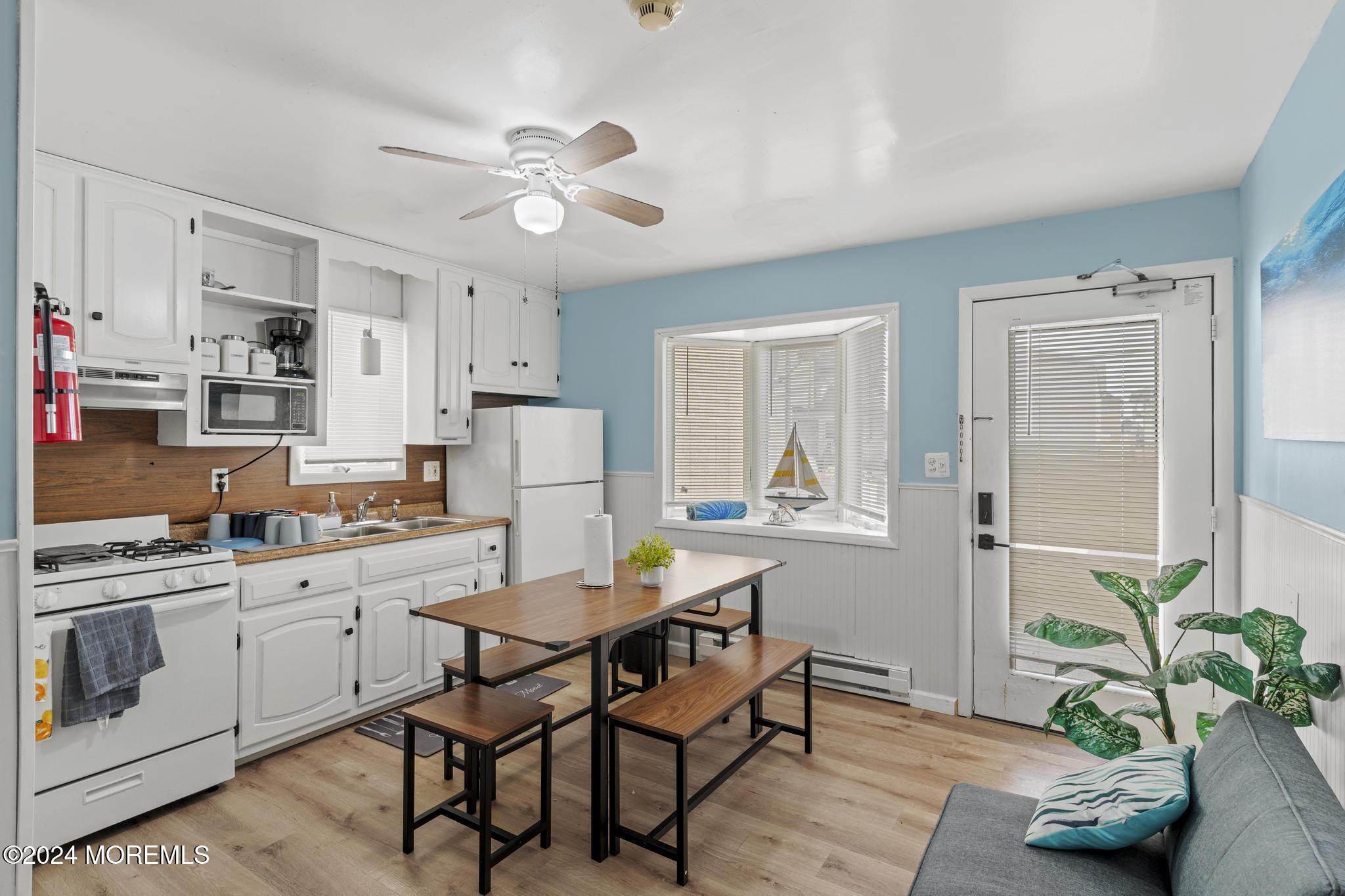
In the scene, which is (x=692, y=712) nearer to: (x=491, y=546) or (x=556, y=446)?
(x=491, y=546)

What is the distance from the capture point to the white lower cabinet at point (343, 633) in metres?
2.92

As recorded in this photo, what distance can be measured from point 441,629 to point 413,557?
47 cm

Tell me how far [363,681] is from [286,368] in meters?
1.60

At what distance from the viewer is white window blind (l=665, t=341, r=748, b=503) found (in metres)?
4.62

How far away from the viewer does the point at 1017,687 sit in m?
3.34

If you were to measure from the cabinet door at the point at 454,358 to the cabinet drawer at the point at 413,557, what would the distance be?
712 mm

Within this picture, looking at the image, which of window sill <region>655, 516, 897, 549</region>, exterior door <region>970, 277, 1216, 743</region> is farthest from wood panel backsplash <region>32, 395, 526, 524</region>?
exterior door <region>970, 277, 1216, 743</region>

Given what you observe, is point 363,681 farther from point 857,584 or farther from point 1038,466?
point 1038,466

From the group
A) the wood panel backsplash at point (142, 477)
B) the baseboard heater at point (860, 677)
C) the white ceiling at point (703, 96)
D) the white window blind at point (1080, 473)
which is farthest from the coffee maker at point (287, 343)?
the white window blind at point (1080, 473)

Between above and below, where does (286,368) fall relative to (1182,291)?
below

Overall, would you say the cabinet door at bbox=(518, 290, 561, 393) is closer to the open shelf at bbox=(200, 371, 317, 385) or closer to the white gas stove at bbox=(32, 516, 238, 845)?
the open shelf at bbox=(200, 371, 317, 385)

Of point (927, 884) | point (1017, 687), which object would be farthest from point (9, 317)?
point (1017, 687)

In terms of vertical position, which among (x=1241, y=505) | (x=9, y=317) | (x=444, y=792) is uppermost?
(x=9, y=317)

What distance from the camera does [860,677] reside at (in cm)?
376
